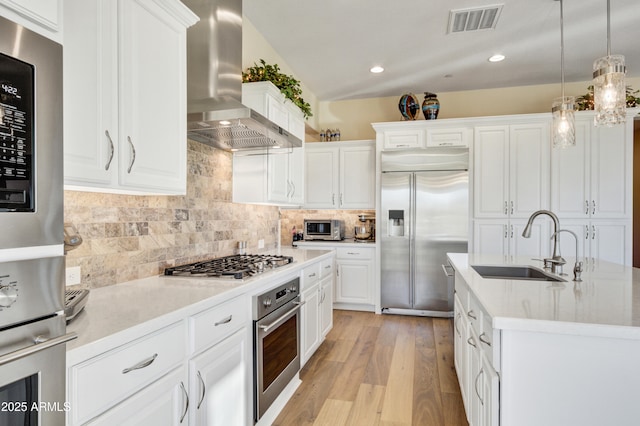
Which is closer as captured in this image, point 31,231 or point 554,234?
point 31,231

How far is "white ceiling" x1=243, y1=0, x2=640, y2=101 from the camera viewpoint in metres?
3.04

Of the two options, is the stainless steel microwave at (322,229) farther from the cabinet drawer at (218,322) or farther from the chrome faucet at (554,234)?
the cabinet drawer at (218,322)

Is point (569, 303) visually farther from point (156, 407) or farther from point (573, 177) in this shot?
point (573, 177)

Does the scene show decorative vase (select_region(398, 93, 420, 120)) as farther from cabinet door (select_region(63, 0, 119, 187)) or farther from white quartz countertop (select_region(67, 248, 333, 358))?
cabinet door (select_region(63, 0, 119, 187))

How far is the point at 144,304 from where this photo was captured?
4.69 feet

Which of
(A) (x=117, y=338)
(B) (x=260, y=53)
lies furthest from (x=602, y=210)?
(A) (x=117, y=338)

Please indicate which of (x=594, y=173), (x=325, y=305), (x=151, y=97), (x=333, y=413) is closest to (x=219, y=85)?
(x=151, y=97)

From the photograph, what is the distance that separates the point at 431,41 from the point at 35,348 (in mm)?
3935

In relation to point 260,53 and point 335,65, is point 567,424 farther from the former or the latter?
point 335,65

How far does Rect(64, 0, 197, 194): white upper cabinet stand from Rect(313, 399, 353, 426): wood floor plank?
5.39 feet

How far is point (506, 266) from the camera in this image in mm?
2568

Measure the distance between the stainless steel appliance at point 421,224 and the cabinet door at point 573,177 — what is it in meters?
1.05

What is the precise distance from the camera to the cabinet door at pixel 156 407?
1.09 meters

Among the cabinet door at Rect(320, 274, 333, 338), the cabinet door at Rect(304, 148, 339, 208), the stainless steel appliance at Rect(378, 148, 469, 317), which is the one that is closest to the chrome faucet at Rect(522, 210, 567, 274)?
the cabinet door at Rect(320, 274, 333, 338)
